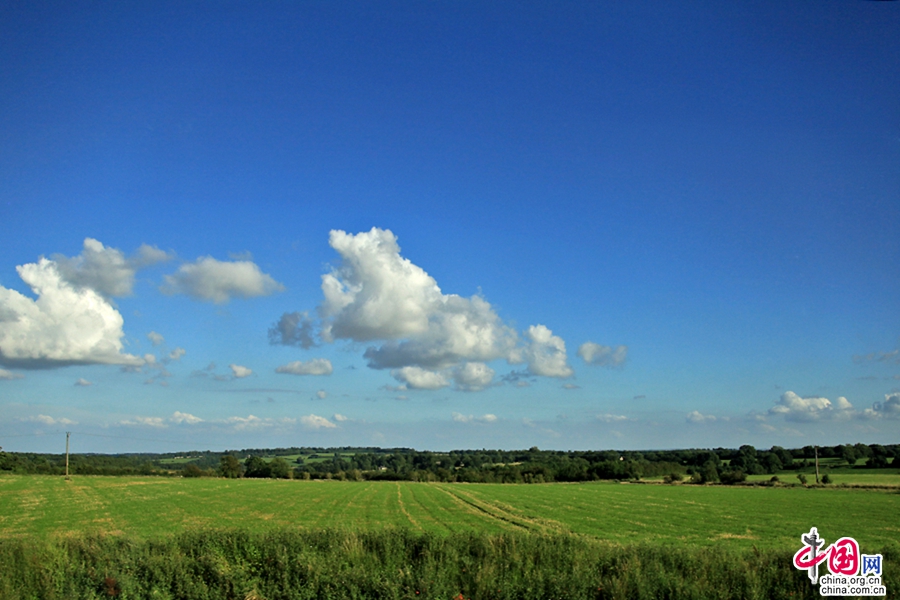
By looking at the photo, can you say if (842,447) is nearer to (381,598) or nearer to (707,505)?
(707,505)

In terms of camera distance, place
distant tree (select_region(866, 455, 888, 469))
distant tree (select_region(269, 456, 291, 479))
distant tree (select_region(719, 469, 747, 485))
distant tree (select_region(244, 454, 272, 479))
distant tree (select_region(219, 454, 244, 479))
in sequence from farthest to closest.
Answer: distant tree (select_region(244, 454, 272, 479)) < distant tree (select_region(269, 456, 291, 479)) < distant tree (select_region(219, 454, 244, 479)) < distant tree (select_region(866, 455, 888, 469)) < distant tree (select_region(719, 469, 747, 485))

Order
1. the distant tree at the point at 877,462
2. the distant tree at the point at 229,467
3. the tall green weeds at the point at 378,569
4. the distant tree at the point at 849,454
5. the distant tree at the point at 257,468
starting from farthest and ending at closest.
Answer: the distant tree at the point at 257,468 → the distant tree at the point at 229,467 → the distant tree at the point at 849,454 → the distant tree at the point at 877,462 → the tall green weeds at the point at 378,569

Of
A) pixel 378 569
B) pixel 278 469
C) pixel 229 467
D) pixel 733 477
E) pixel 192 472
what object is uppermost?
pixel 378 569

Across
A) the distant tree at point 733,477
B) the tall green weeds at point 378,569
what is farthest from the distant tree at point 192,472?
the tall green weeds at point 378,569

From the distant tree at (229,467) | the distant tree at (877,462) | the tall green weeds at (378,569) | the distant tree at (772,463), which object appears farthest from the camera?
the distant tree at (229,467)

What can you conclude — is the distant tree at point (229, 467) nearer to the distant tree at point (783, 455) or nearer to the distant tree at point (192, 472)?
the distant tree at point (192, 472)

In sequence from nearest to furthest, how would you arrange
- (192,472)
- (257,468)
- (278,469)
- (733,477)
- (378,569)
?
(378,569), (733,477), (192,472), (278,469), (257,468)

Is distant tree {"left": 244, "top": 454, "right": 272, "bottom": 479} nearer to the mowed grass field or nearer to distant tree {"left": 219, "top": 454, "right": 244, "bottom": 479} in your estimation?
distant tree {"left": 219, "top": 454, "right": 244, "bottom": 479}

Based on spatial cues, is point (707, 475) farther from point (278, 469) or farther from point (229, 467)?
point (229, 467)

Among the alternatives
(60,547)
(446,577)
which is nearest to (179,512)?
(60,547)

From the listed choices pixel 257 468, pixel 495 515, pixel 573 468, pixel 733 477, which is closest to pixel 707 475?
pixel 733 477

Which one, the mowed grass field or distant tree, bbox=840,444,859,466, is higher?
the mowed grass field

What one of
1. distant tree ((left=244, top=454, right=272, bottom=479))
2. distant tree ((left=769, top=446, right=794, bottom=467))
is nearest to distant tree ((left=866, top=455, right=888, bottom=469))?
distant tree ((left=769, top=446, right=794, bottom=467))

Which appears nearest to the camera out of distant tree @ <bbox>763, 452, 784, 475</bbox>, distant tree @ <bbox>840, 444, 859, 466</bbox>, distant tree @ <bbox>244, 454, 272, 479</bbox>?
distant tree @ <bbox>840, 444, 859, 466</bbox>
